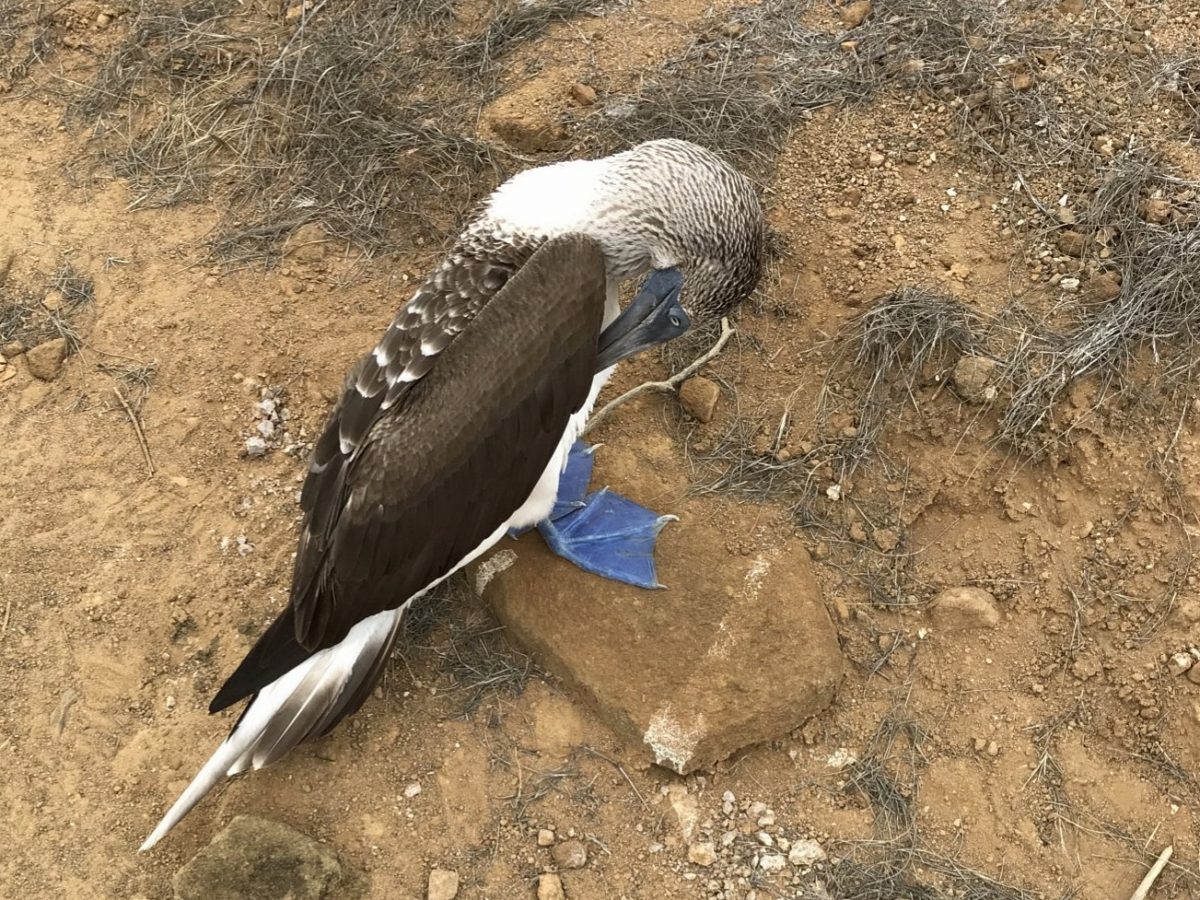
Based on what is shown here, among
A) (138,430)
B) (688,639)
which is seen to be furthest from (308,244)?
(688,639)

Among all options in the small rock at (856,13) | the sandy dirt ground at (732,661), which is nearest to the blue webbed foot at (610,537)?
the sandy dirt ground at (732,661)

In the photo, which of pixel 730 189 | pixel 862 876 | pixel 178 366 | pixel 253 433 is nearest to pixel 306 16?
pixel 178 366

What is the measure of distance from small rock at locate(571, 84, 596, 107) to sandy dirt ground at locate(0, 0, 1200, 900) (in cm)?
106

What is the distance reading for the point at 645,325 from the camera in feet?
9.96

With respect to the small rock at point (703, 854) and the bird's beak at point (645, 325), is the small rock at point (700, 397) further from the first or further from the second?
the small rock at point (703, 854)

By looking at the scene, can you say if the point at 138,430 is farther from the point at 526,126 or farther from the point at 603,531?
the point at 526,126

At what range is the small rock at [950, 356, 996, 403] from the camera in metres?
3.33

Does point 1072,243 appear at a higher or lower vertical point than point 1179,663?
higher

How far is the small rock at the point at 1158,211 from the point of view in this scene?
3.48 metres

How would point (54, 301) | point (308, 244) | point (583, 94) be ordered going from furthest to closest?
point (583, 94) < point (308, 244) < point (54, 301)

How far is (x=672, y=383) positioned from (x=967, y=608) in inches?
57.3

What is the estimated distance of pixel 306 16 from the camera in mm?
4926

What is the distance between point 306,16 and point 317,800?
4189mm

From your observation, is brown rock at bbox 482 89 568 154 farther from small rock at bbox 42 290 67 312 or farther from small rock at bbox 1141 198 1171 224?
small rock at bbox 1141 198 1171 224
